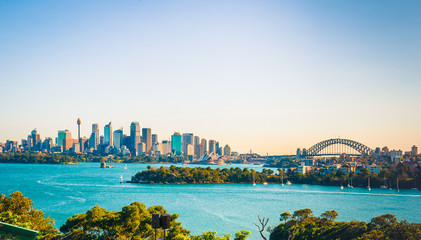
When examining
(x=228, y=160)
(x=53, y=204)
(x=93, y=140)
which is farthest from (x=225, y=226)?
(x=93, y=140)

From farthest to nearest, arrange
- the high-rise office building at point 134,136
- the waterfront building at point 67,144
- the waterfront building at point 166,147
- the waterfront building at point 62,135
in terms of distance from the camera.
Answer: the waterfront building at point 166,147, the waterfront building at point 62,135, the waterfront building at point 67,144, the high-rise office building at point 134,136

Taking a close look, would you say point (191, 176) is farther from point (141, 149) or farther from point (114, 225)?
point (141, 149)

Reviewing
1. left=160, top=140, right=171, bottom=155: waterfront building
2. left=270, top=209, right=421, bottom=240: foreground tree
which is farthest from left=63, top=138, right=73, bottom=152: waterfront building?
left=270, top=209, right=421, bottom=240: foreground tree

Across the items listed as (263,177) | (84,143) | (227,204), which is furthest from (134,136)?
(227,204)

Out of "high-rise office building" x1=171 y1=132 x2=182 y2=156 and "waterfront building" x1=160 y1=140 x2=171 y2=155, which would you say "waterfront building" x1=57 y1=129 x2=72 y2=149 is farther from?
"high-rise office building" x1=171 y1=132 x2=182 y2=156

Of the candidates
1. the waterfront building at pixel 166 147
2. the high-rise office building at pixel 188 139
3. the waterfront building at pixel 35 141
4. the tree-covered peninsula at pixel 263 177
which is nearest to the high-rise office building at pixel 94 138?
the waterfront building at pixel 35 141

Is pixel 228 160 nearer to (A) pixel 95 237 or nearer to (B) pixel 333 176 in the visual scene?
(B) pixel 333 176

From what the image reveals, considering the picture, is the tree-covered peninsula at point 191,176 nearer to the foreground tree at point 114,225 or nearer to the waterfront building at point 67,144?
the foreground tree at point 114,225
